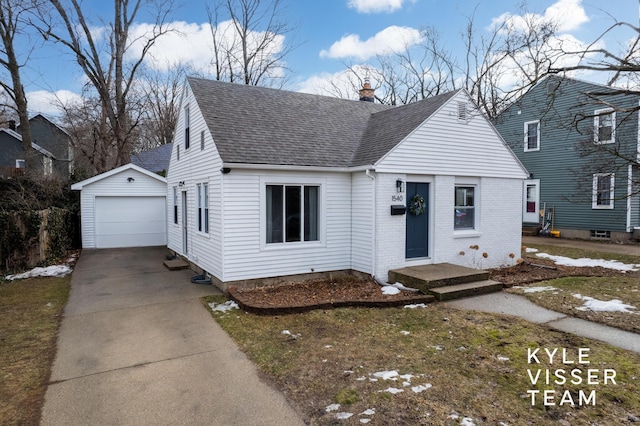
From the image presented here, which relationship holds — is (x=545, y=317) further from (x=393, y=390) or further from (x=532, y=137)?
(x=532, y=137)

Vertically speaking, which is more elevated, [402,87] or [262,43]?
[262,43]

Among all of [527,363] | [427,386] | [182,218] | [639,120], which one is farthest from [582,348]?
[639,120]

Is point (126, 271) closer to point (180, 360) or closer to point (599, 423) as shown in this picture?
point (180, 360)

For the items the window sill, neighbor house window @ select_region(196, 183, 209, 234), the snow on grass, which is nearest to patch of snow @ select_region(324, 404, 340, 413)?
the snow on grass

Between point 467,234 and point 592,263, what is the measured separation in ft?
15.7

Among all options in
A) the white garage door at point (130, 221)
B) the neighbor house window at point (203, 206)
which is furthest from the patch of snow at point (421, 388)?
the white garage door at point (130, 221)

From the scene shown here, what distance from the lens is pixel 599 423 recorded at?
3.49 metres

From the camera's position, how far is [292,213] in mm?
9086

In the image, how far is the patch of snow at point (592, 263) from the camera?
1107 cm

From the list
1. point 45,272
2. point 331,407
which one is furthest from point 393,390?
point 45,272

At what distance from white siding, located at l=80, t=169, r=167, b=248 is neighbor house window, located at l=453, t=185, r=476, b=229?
39.8ft

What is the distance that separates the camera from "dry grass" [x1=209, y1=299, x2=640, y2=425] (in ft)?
12.2

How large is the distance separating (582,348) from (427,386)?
257cm

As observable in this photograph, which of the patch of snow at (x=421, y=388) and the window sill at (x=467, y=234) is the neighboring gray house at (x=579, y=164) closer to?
the window sill at (x=467, y=234)
